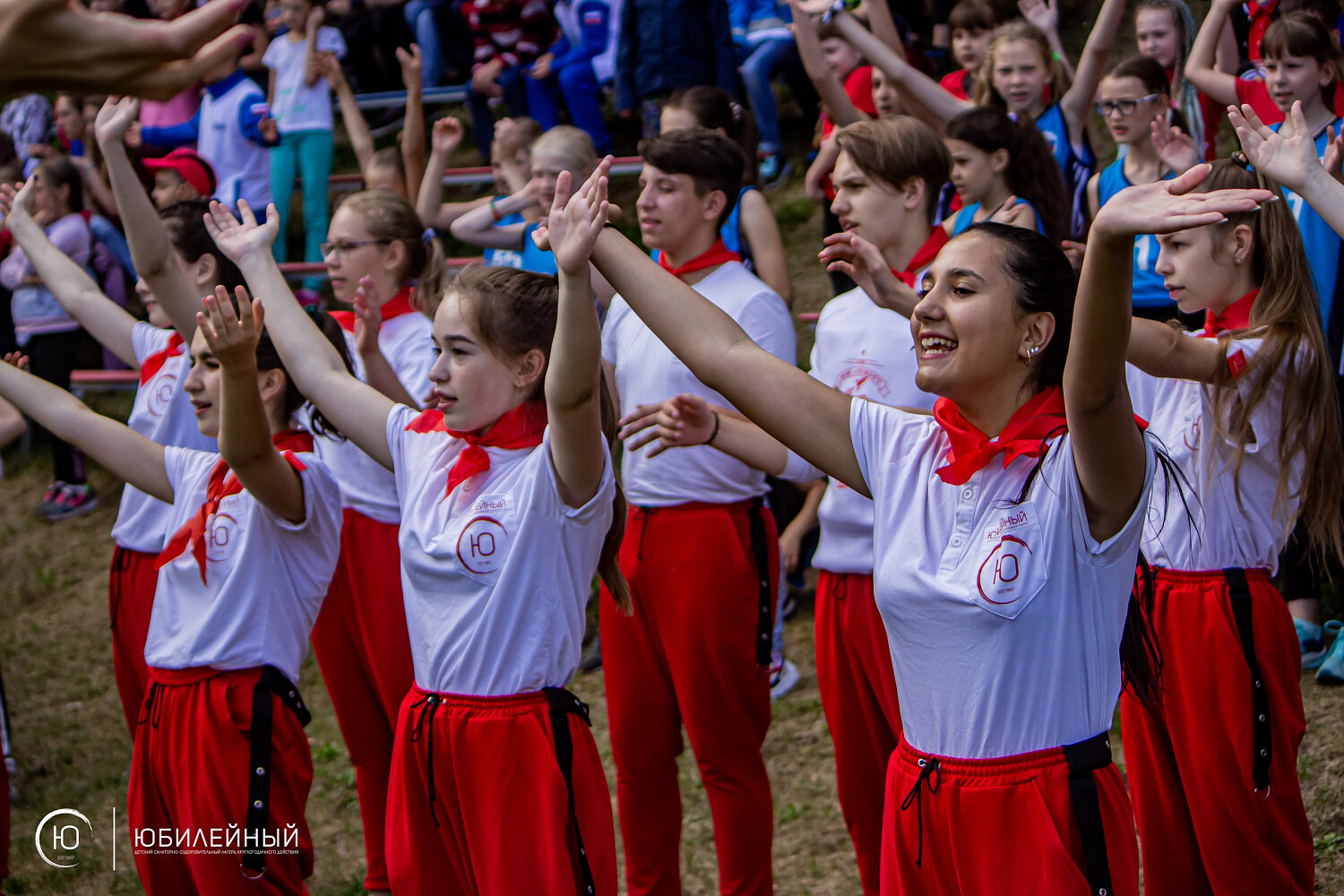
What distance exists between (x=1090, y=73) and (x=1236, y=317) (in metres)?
2.73

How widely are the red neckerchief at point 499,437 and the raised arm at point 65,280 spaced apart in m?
1.90

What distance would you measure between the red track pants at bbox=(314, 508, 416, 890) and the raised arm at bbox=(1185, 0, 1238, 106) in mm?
3583

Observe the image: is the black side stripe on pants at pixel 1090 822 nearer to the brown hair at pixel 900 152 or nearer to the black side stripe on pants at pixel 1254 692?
the black side stripe on pants at pixel 1254 692

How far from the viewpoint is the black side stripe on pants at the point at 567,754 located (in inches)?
104

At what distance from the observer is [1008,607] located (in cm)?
→ 208

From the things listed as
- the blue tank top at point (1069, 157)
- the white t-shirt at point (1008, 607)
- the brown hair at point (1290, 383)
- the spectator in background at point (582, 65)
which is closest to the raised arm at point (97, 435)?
the white t-shirt at point (1008, 607)

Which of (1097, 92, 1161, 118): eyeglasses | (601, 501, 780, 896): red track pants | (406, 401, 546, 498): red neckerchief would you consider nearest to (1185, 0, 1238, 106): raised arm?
(1097, 92, 1161, 118): eyeglasses

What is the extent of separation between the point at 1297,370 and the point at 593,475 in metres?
1.61

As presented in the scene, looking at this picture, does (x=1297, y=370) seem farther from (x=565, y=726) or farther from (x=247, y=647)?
(x=247, y=647)

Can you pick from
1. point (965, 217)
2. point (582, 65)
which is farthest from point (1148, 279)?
point (582, 65)

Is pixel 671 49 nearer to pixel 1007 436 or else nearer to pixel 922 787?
pixel 1007 436

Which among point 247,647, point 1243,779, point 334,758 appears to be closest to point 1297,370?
point 1243,779

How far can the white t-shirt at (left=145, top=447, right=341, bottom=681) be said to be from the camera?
3.21 metres

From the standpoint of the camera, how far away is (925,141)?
11.7ft
